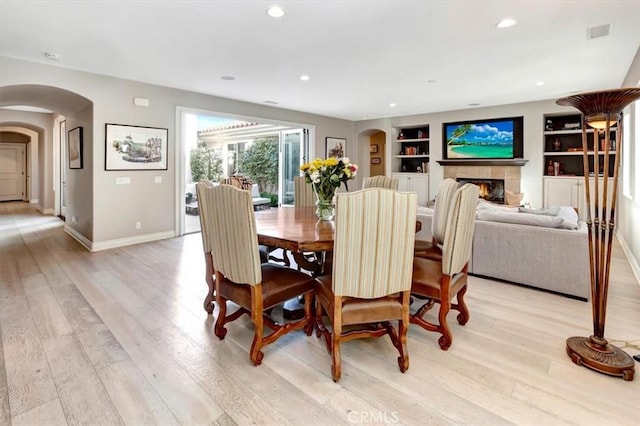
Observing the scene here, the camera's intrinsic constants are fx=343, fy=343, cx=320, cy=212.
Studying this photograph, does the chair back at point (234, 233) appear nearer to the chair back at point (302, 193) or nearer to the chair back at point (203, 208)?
the chair back at point (203, 208)

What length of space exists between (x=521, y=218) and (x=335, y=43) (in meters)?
2.58

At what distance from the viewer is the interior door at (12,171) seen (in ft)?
38.2

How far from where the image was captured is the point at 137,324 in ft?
8.50

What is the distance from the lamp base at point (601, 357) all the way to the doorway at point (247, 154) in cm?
645

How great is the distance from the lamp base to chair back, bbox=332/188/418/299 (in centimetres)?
120

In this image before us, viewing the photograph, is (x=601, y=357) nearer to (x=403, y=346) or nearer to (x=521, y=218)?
(x=403, y=346)

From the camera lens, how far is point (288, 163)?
8516mm

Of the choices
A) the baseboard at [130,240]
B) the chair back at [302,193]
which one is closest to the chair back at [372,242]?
the chair back at [302,193]

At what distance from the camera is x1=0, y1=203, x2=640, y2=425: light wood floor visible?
1.66 meters

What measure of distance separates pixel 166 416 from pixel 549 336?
2.48 meters

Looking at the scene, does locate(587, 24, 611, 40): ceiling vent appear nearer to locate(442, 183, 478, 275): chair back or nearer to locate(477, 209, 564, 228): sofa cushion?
locate(477, 209, 564, 228): sofa cushion

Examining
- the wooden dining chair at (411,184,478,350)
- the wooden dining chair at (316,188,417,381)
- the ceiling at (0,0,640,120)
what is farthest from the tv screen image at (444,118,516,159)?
the wooden dining chair at (316,188,417,381)

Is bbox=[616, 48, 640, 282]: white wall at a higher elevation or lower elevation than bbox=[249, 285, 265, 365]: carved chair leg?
higher

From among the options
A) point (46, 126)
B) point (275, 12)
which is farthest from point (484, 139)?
point (46, 126)
